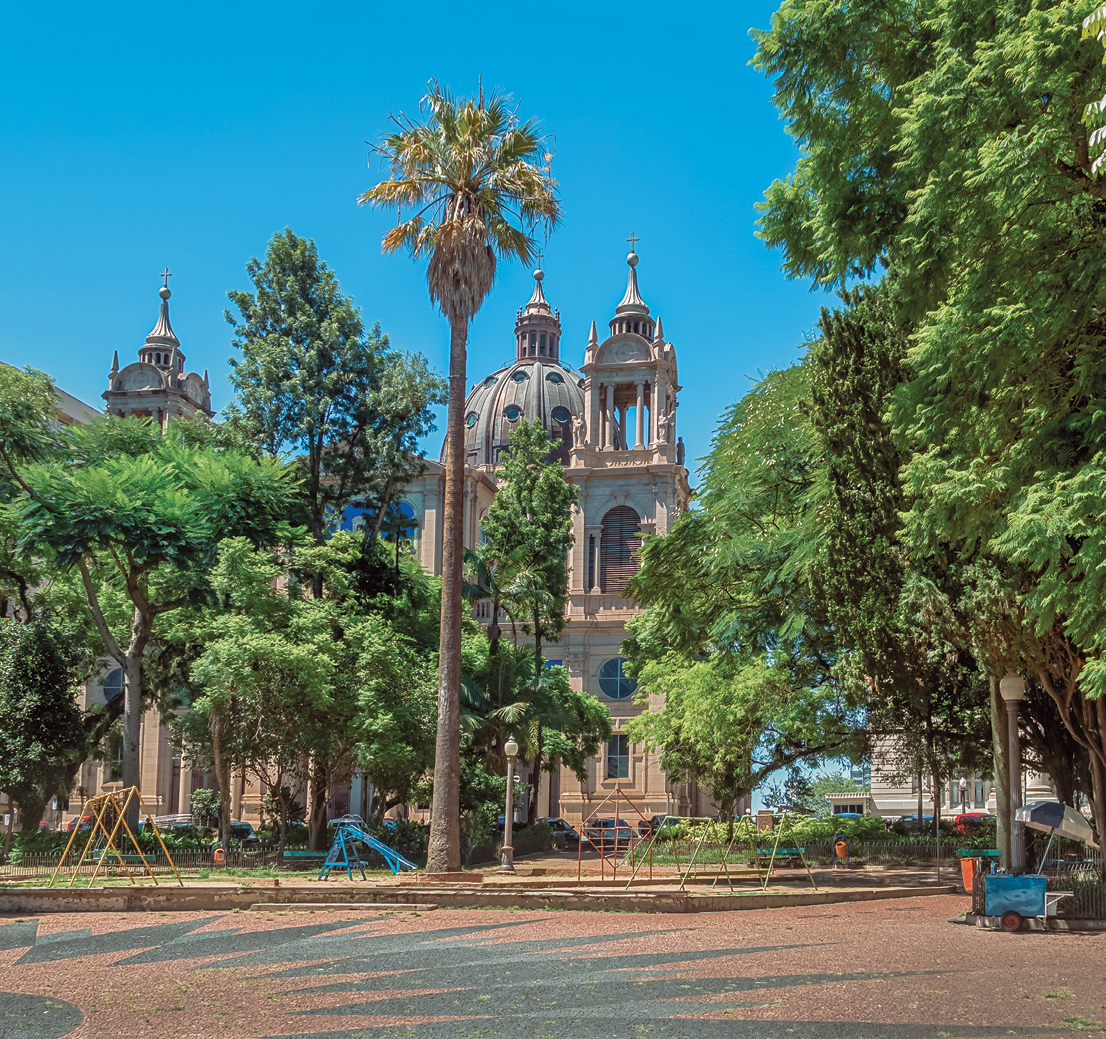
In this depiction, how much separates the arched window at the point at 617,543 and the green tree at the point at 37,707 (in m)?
41.0

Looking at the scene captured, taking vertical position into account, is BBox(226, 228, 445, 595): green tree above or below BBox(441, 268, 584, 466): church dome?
below

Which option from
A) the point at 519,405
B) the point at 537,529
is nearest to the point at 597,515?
the point at 519,405

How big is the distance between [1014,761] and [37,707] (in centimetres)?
2710

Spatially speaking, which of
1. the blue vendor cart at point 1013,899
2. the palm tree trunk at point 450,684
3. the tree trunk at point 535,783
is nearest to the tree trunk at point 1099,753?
the blue vendor cart at point 1013,899

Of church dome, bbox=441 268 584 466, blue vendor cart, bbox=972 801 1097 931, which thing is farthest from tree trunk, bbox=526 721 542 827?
church dome, bbox=441 268 584 466

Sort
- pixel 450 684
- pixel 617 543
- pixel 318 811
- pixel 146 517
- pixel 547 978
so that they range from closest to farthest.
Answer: pixel 547 978
pixel 450 684
pixel 146 517
pixel 318 811
pixel 617 543

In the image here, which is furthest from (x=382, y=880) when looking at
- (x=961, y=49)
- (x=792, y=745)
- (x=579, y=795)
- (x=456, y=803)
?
(x=579, y=795)

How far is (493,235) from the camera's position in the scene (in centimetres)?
2652

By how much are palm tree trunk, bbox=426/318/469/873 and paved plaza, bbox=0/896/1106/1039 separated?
261 inches

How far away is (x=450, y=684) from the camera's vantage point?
976 inches

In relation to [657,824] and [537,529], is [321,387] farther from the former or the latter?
[657,824]

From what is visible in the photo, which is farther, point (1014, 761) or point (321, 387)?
point (321, 387)

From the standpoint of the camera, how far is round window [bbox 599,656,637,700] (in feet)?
230

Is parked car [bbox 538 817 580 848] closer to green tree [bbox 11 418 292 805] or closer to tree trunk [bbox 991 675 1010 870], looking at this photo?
green tree [bbox 11 418 292 805]
